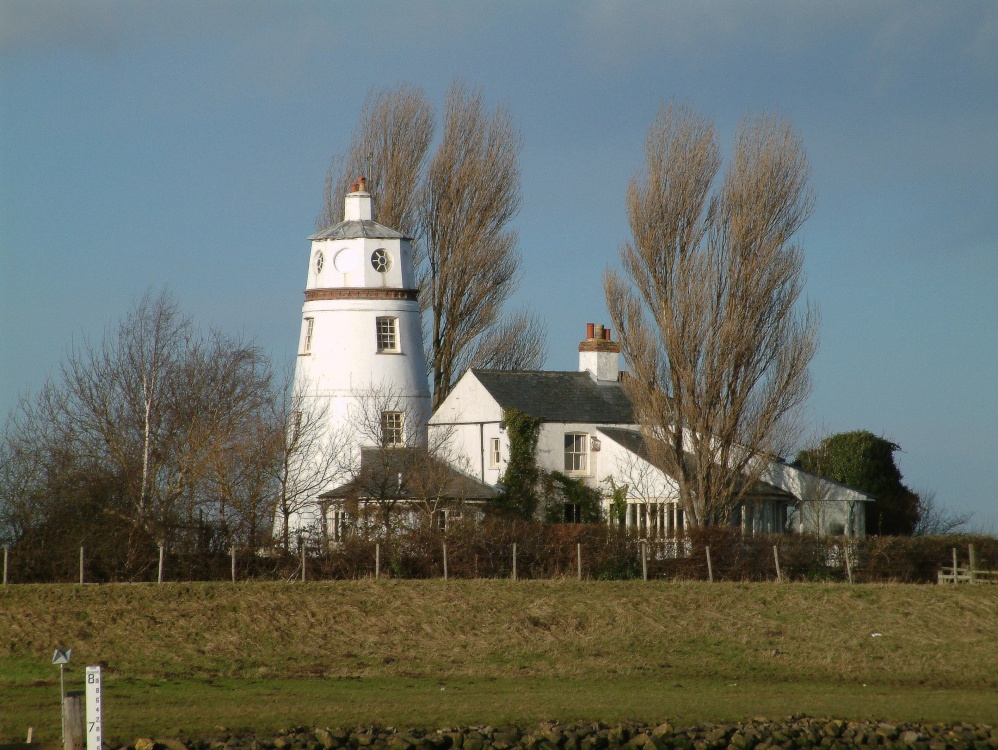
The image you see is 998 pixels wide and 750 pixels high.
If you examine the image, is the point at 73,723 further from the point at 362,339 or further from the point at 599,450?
the point at 599,450

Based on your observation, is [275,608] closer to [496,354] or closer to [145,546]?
[145,546]

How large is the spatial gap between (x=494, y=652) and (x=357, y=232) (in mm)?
17165

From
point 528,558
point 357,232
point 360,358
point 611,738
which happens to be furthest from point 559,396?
point 611,738

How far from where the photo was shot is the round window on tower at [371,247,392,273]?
133 ft

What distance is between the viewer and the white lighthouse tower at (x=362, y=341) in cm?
3962

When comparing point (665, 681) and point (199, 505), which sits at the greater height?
point (199, 505)

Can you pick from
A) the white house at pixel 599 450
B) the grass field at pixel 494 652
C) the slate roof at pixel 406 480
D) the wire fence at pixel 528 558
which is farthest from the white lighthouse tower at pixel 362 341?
the grass field at pixel 494 652

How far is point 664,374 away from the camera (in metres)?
38.1

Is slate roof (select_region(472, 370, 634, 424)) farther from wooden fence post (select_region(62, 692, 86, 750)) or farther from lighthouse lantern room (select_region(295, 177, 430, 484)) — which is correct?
wooden fence post (select_region(62, 692, 86, 750))

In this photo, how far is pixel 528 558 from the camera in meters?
33.3

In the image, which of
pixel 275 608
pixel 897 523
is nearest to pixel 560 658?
pixel 275 608

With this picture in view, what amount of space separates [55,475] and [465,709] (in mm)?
18688

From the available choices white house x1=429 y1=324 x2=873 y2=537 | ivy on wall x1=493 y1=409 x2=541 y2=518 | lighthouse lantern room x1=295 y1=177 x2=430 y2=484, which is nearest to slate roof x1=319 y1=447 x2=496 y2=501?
ivy on wall x1=493 y1=409 x2=541 y2=518

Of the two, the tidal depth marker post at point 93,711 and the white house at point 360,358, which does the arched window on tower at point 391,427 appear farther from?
the tidal depth marker post at point 93,711
